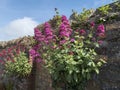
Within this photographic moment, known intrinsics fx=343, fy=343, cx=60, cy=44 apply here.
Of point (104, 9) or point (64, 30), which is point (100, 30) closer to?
point (64, 30)

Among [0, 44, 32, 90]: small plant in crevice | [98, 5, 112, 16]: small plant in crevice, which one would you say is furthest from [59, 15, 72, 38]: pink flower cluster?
[0, 44, 32, 90]: small plant in crevice

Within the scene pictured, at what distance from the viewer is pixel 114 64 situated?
6.94 m

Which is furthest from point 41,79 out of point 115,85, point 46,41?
point 115,85

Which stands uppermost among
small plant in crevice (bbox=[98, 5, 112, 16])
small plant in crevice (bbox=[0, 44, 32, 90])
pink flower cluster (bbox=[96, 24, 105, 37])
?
small plant in crevice (bbox=[98, 5, 112, 16])

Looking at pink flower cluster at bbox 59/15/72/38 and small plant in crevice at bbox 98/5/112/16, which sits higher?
small plant in crevice at bbox 98/5/112/16

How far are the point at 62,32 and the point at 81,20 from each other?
972mm

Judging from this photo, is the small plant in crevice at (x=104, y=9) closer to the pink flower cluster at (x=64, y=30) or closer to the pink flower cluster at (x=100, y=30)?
the pink flower cluster at (x=100, y=30)

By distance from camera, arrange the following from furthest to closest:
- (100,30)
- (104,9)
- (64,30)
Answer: (104,9) → (64,30) → (100,30)

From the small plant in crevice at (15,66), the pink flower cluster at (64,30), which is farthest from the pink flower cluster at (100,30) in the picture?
the small plant in crevice at (15,66)

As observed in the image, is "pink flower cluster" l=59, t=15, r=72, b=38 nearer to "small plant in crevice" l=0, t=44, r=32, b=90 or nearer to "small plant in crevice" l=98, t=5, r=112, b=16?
"small plant in crevice" l=98, t=5, r=112, b=16

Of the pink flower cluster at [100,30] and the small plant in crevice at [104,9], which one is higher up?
the small plant in crevice at [104,9]

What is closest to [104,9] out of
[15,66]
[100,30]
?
[100,30]

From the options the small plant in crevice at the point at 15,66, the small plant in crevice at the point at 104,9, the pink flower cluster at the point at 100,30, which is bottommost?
the small plant in crevice at the point at 15,66

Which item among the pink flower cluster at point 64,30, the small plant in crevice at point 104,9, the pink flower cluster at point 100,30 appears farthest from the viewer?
the small plant in crevice at point 104,9
